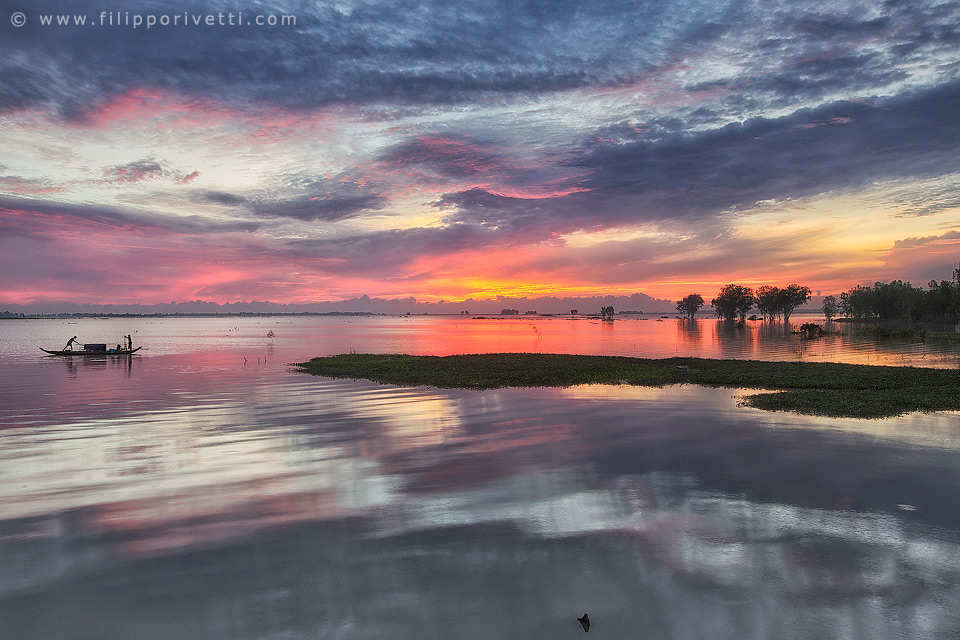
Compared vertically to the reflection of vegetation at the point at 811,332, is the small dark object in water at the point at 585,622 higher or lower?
lower

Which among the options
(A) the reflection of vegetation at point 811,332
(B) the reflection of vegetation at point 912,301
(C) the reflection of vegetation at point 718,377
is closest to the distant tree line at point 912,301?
(B) the reflection of vegetation at point 912,301

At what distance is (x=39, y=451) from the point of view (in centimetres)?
1981

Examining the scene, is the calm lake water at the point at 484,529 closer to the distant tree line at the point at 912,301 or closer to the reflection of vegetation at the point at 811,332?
the reflection of vegetation at the point at 811,332

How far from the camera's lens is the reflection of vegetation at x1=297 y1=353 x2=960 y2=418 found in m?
27.8

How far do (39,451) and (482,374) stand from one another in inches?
1103

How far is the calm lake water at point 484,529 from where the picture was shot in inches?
348

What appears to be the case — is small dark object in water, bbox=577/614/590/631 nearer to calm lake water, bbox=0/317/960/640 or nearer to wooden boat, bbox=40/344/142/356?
calm lake water, bbox=0/317/960/640

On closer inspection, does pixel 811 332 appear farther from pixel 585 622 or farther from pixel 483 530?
pixel 585 622

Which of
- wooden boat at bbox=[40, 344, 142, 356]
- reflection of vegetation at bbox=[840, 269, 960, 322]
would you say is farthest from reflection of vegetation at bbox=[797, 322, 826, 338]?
wooden boat at bbox=[40, 344, 142, 356]

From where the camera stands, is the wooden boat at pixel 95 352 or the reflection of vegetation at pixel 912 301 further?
the reflection of vegetation at pixel 912 301

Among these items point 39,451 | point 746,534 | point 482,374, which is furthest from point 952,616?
point 482,374

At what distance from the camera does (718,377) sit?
3900cm

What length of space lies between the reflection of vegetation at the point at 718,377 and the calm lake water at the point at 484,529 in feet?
11.1

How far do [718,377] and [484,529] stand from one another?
32.4 meters
